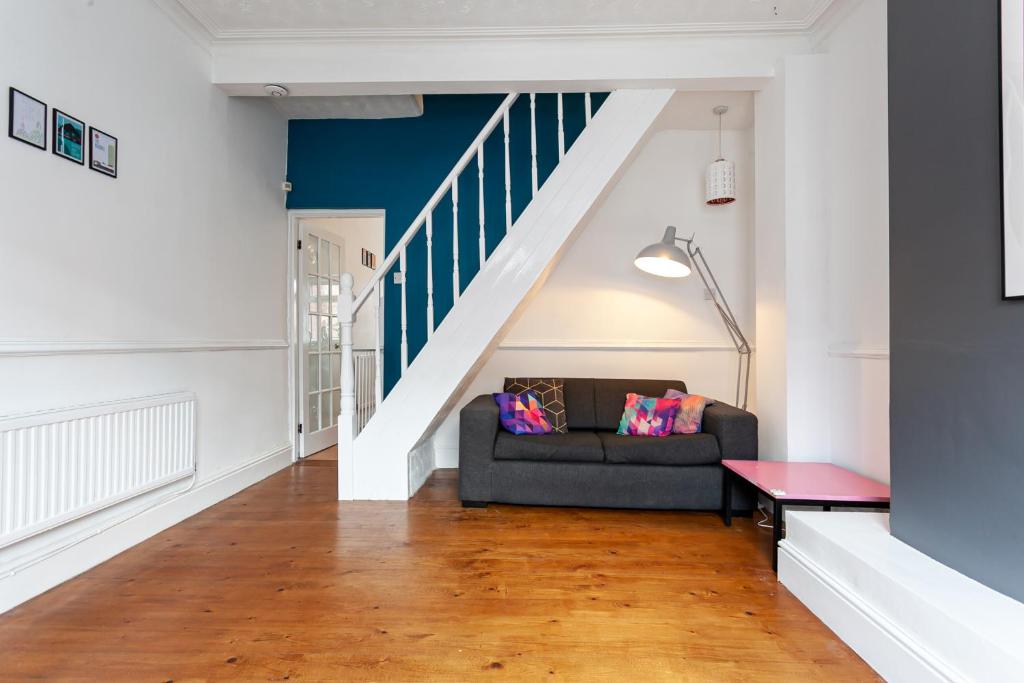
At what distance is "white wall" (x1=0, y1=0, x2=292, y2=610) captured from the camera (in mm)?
1820

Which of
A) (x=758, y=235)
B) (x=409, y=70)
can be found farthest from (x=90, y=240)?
(x=758, y=235)

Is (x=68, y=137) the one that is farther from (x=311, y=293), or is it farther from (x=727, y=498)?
(x=727, y=498)

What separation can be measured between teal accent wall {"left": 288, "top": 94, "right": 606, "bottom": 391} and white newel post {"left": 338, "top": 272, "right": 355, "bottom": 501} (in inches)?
36.5

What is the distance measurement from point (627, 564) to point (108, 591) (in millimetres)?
2033

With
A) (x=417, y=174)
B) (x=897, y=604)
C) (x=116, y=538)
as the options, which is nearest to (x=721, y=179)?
(x=417, y=174)

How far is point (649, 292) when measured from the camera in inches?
147

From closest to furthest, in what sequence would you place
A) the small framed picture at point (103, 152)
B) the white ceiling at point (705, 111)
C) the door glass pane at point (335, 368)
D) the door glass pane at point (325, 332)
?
the small framed picture at point (103, 152) → the white ceiling at point (705, 111) → the door glass pane at point (325, 332) → the door glass pane at point (335, 368)

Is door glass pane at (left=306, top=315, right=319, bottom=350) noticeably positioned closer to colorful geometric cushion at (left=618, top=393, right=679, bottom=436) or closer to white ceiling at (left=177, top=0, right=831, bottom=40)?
white ceiling at (left=177, top=0, right=831, bottom=40)

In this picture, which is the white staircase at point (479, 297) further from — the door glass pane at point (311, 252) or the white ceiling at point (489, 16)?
the door glass pane at point (311, 252)

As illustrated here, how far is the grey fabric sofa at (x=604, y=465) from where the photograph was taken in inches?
104

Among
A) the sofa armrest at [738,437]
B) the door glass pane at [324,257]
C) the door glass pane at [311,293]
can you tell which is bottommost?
Result: the sofa armrest at [738,437]

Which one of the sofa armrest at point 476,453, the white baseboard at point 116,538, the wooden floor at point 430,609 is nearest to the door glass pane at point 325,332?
the white baseboard at point 116,538

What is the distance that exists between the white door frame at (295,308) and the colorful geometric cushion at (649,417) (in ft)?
7.35

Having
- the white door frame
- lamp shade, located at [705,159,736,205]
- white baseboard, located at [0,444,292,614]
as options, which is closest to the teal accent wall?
the white door frame
